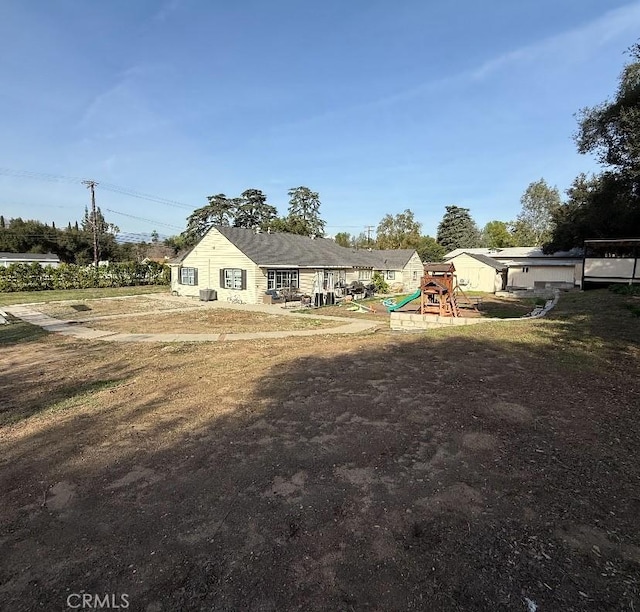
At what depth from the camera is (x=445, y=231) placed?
6744 cm

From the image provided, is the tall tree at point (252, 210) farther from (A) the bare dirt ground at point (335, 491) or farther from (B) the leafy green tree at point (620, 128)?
(A) the bare dirt ground at point (335, 491)

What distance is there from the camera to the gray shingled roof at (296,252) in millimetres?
24938

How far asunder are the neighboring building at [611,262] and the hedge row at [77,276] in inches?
1376

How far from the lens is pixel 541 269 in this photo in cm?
3625

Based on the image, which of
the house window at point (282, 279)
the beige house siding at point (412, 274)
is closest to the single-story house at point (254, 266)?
the house window at point (282, 279)

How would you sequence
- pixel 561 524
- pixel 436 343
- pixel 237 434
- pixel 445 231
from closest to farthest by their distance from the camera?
pixel 561 524
pixel 237 434
pixel 436 343
pixel 445 231

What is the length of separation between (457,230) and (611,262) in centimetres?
4262

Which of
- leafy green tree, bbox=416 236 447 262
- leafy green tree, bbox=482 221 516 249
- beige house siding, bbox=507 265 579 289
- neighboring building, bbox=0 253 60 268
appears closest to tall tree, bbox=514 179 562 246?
leafy green tree, bbox=482 221 516 249

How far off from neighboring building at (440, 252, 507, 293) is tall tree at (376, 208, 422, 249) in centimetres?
2657

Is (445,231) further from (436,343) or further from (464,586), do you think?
(464,586)

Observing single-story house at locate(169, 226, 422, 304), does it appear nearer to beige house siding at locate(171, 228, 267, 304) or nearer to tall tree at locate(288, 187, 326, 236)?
beige house siding at locate(171, 228, 267, 304)

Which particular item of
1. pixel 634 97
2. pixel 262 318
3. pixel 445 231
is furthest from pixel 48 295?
pixel 445 231

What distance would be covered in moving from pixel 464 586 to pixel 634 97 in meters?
20.3

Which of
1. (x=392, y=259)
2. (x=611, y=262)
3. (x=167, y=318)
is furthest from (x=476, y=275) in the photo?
(x=167, y=318)
